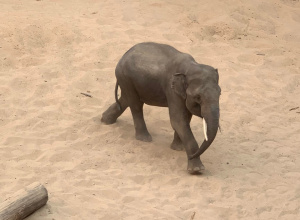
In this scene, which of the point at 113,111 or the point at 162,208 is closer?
the point at 162,208

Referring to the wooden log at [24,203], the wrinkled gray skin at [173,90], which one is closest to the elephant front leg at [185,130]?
the wrinkled gray skin at [173,90]

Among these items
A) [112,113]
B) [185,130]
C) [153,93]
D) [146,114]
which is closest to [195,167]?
[185,130]

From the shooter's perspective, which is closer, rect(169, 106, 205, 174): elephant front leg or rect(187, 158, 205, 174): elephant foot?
rect(187, 158, 205, 174): elephant foot

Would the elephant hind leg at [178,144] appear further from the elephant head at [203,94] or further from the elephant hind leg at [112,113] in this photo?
the elephant hind leg at [112,113]

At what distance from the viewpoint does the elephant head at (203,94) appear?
24.1 feet

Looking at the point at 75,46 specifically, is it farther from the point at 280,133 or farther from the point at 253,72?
the point at 280,133

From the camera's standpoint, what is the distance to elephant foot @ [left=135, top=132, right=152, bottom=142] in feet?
28.3

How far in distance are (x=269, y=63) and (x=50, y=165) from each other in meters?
4.81

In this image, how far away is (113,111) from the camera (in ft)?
29.5

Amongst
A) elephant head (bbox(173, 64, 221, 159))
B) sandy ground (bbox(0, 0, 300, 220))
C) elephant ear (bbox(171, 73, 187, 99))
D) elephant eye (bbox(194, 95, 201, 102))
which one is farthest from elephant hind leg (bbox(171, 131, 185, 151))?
elephant eye (bbox(194, 95, 201, 102))

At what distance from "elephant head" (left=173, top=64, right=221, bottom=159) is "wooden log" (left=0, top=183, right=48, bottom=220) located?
71.0 inches

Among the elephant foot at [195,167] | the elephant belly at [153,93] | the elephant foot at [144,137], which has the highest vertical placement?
the elephant belly at [153,93]

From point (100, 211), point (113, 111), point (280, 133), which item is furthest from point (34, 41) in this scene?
point (100, 211)

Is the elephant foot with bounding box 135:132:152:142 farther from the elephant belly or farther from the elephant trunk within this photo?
the elephant trunk
